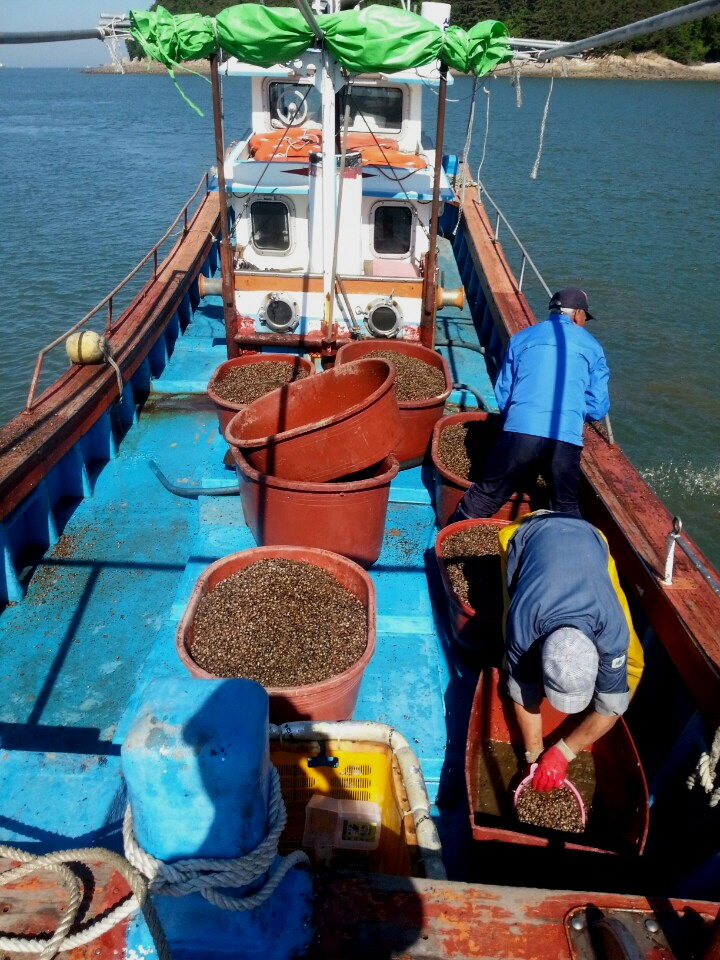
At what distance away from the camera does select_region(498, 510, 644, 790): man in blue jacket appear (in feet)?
8.71

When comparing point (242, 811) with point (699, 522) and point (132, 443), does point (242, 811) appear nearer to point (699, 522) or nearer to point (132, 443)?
point (132, 443)

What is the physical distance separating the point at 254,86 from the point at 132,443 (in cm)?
479

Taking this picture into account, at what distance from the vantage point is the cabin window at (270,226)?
294 inches

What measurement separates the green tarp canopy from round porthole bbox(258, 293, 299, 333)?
7.40 ft

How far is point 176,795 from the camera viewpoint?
148 centimetres

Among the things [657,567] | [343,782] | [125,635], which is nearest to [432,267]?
[657,567]

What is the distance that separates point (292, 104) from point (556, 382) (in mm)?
5928

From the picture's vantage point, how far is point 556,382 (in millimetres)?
4125

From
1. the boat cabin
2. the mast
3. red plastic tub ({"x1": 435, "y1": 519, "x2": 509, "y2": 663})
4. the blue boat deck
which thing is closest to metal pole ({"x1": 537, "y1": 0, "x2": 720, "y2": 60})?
red plastic tub ({"x1": 435, "y1": 519, "x2": 509, "y2": 663})

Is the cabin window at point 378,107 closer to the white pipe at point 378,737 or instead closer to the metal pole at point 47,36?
the metal pole at point 47,36

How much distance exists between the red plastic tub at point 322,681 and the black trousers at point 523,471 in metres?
1.29

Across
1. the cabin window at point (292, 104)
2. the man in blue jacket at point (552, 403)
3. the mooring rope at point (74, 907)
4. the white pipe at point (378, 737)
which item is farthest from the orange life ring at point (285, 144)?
the mooring rope at point (74, 907)

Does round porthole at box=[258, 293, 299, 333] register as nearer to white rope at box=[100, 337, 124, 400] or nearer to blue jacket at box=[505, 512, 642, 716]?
white rope at box=[100, 337, 124, 400]

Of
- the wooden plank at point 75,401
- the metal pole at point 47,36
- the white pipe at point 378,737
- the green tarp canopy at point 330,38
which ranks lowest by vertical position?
the white pipe at point 378,737
